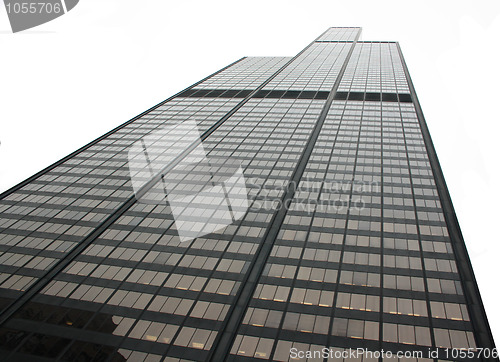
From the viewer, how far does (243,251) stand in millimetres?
49875

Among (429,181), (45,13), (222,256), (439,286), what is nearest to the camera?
(439,286)

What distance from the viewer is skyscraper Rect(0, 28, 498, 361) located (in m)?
37.4

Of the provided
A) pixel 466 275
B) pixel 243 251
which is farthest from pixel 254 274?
pixel 466 275

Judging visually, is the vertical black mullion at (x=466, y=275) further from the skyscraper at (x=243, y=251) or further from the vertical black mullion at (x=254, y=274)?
the vertical black mullion at (x=254, y=274)

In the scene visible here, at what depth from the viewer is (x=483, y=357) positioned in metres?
33.6

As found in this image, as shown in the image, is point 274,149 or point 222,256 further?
point 274,149

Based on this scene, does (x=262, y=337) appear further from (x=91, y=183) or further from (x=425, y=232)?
(x=91, y=183)

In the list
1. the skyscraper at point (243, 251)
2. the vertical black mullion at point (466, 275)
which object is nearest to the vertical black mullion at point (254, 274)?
the skyscraper at point (243, 251)

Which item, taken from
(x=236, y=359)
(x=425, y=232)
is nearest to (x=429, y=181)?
(x=425, y=232)

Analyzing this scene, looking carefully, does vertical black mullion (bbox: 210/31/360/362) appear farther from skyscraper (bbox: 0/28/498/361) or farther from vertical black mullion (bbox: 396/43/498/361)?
vertical black mullion (bbox: 396/43/498/361)

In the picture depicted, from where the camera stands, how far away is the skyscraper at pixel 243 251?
37406 mm

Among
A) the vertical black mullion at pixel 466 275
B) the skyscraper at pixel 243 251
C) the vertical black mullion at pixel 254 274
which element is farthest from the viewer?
the skyscraper at pixel 243 251

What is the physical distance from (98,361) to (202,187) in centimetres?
3461

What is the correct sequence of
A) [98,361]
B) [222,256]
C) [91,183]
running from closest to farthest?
[98,361], [222,256], [91,183]
